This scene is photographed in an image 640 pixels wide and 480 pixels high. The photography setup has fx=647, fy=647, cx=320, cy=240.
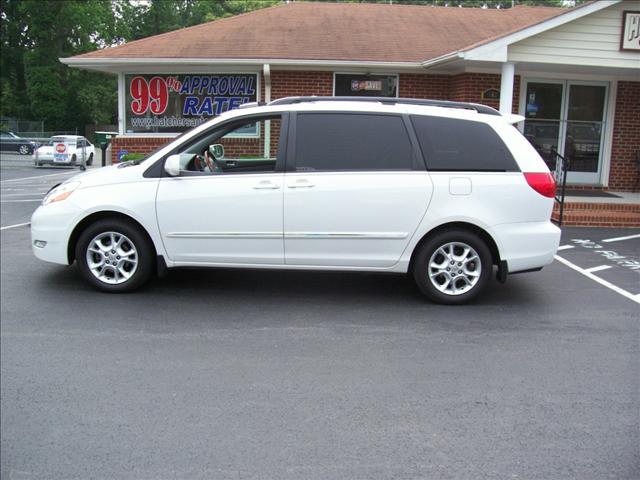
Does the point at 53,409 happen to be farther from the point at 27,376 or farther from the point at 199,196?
the point at 199,196

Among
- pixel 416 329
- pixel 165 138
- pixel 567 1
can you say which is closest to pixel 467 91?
pixel 165 138

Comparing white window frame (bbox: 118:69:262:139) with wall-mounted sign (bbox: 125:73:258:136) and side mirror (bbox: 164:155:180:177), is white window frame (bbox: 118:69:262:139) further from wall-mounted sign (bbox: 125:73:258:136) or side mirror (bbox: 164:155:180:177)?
side mirror (bbox: 164:155:180:177)

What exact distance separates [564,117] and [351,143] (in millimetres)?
9334

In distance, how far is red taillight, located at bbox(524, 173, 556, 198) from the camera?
20.6ft

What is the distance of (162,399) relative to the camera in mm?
4117

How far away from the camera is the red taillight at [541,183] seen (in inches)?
247

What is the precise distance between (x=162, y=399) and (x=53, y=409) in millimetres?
644

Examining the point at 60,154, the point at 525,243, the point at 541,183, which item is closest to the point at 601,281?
the point at 525,243

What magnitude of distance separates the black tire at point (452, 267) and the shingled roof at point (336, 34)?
23.5 feet

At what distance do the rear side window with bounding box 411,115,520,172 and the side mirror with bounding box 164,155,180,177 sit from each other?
233 centimetres

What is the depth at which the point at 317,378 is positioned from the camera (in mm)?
4516

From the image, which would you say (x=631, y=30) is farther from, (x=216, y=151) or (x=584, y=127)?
(x=216, y=151)

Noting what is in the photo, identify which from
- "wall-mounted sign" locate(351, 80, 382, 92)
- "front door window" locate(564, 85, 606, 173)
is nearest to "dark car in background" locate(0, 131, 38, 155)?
"wall-mounted sign" locate(351, 80, 382, 92)

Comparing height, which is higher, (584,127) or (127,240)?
(584,127)
